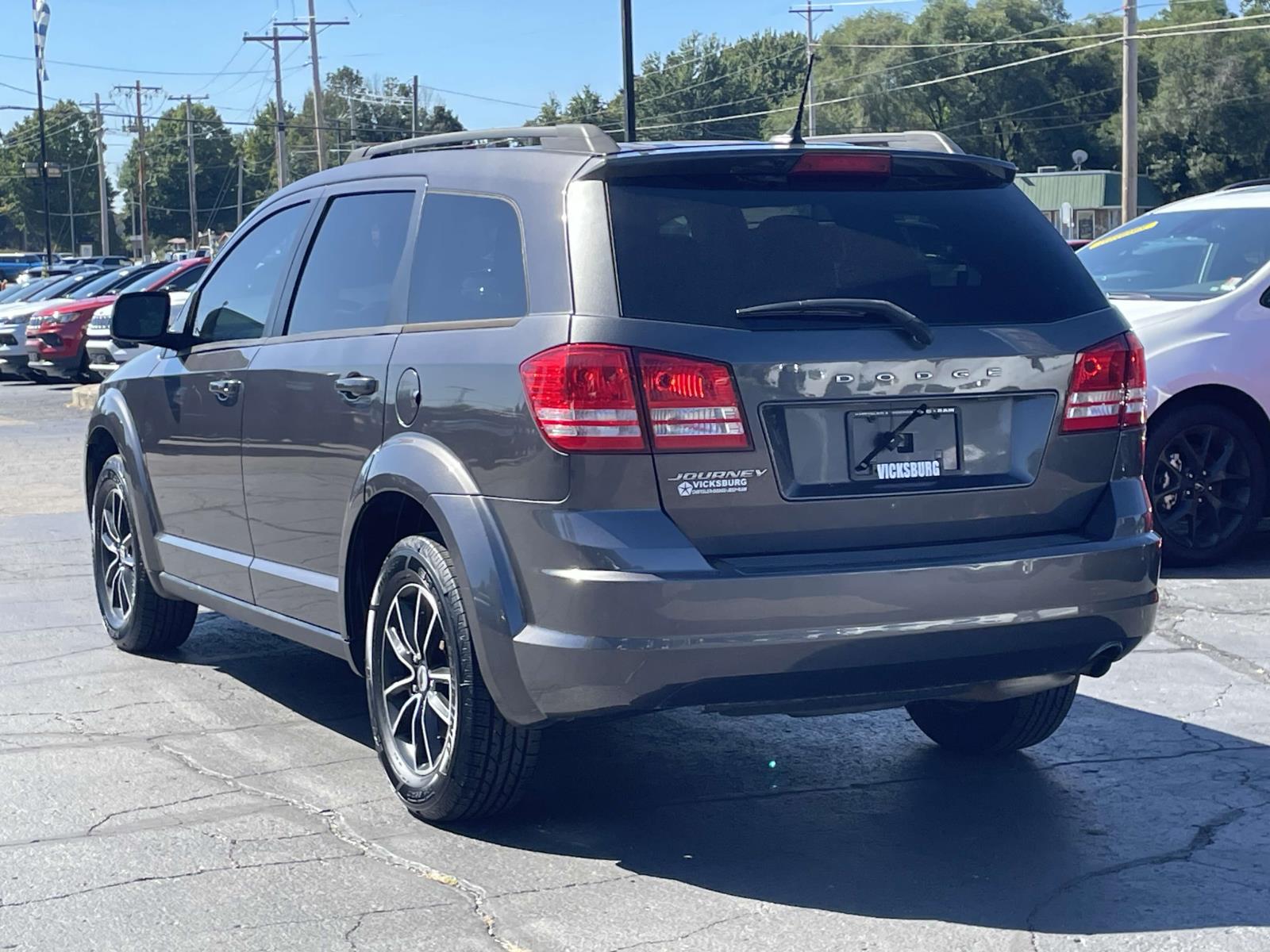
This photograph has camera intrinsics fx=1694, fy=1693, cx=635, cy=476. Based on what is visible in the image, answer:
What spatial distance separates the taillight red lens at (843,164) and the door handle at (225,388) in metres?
2.21

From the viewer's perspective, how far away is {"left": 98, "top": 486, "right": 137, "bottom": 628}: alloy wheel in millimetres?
6734

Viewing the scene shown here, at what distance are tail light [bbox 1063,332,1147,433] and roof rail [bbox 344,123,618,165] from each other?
134 cm

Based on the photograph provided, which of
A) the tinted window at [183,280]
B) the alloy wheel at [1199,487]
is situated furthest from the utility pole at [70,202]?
the alloy wheel at [1199,487]

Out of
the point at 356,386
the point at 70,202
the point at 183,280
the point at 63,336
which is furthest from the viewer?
the point at 70,202

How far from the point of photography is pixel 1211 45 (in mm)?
82188

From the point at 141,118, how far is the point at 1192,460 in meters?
101

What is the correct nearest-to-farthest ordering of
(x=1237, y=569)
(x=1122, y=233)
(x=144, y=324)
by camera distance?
1. (x=144, y=324)
2. (x=1237, y=569)
3. (x=1122, y=233)

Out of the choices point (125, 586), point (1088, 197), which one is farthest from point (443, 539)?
point (1088, 197)

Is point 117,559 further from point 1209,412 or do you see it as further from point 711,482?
point 1209,412

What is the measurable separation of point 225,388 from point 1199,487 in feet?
16.4

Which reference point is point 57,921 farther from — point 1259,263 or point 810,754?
point 1259,263

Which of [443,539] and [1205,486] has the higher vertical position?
[443,539]

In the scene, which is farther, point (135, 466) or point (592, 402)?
point (135, 466)

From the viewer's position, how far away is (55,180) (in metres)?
142
